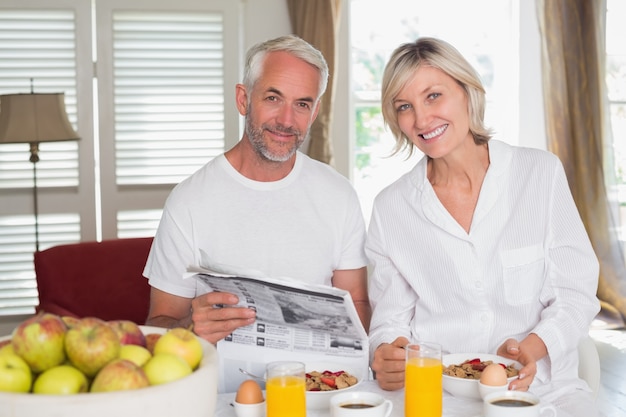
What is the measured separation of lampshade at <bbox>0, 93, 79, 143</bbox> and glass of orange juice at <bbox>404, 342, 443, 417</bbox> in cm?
286

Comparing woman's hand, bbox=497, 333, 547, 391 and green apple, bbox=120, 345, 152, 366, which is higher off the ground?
green apple, bbox=120, 345, 152, 366

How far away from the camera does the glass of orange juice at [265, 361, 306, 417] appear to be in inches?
55.5

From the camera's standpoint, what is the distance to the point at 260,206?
217 centimetres

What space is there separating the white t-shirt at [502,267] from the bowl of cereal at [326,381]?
0.28m

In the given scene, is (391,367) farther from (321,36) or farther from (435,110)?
(321,36)

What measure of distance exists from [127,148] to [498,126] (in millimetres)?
2482

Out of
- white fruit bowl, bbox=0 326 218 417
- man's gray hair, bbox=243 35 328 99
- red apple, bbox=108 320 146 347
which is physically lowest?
white fruit bowl, bbox=0 326 218 417

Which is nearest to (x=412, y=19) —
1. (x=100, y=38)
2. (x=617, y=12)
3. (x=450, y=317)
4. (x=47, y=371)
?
(x=617, y=12)

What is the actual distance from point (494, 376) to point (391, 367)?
0.88ft

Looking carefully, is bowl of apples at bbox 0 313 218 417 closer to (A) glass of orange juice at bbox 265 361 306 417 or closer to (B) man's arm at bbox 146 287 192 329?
(A) glass of orange juice at bbox 265 361 306 417

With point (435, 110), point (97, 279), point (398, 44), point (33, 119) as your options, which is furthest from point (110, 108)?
point (435, 110)

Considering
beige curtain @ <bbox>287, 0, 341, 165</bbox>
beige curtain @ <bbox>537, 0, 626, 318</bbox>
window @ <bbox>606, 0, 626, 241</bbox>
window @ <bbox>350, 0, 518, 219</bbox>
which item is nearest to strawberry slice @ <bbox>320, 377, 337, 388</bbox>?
beige curtain @ <bbox>287, 0, 341, 165</bbox>

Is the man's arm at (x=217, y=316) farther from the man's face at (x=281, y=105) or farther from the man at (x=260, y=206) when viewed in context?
the man's face at (x=281, y=105)

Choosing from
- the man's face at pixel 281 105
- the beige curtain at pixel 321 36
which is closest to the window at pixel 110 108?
the beige curtain at pixel 321 36
